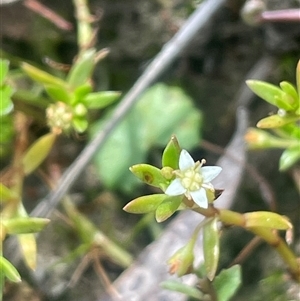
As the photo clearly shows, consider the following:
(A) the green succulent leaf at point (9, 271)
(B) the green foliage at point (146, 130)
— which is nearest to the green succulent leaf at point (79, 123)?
(B) the green foliage at point (146, 130)

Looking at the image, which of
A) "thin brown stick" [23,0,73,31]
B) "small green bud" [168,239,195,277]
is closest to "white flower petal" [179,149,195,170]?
"small green bud" [168,239,195,277]

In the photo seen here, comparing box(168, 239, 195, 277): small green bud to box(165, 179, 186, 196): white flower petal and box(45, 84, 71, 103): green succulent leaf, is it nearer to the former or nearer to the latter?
box(165, 179, 186, 196): white flower petal

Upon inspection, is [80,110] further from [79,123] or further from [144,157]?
[144,157]

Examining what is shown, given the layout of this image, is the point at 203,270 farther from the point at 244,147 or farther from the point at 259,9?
the point at 259,9

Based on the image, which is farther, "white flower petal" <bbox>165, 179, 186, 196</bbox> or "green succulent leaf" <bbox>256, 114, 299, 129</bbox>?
"green succulent leaf" <bbox>256, 114, 299, 129</bbox>

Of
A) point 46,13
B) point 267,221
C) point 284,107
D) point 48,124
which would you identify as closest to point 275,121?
point 284,107

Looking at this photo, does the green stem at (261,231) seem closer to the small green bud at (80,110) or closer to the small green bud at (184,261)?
the small green bud at (184,261)

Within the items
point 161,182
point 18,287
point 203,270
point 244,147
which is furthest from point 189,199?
point 18,287
